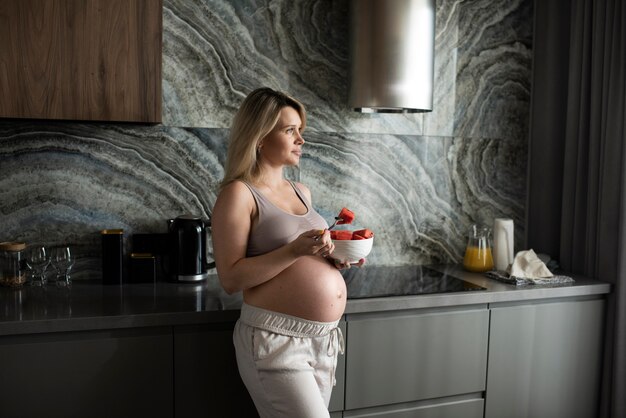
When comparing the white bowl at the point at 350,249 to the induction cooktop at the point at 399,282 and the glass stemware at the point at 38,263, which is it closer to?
the induction cooktop at the point at 399,282

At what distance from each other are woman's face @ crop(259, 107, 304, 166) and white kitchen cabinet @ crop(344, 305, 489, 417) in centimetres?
65

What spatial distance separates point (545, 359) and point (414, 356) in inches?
24.6

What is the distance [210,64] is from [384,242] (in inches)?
44.5

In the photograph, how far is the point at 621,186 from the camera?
2.53 meters

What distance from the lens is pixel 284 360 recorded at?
69.8 inches

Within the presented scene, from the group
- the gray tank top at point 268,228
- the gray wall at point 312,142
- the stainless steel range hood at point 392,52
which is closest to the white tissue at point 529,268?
A: the gray wall at point 312,142

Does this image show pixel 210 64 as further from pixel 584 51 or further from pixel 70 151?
pixel 584 51

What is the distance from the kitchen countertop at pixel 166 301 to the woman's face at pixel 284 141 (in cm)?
53

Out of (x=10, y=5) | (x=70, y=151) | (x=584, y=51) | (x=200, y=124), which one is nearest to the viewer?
(x=10, y=5)

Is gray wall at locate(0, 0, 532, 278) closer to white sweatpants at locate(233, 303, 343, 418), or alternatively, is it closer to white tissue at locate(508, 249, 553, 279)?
white tissue at locate(508, 249, 553, 279)

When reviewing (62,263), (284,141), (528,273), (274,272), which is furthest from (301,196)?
(528,273)

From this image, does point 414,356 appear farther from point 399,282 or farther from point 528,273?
point 528,273

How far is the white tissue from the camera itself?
2586mm

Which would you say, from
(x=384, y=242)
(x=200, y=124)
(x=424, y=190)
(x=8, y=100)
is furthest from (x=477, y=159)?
(x=8, y=100)
